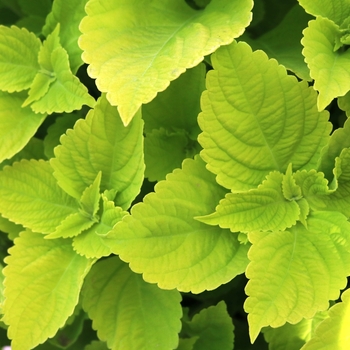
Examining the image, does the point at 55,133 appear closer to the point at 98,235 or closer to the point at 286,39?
the point at 98,235

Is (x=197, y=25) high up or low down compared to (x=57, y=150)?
up

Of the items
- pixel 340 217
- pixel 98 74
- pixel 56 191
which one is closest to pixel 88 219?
pixel 56 191

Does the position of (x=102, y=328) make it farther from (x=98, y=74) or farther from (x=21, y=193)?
(x=98, y=74)

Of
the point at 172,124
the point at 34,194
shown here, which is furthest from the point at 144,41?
Result: the point at 34,194

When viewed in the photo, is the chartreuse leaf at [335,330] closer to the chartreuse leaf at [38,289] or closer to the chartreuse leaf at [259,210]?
the chartreuse leaf at [259,210]

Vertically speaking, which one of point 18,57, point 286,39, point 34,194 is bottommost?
point 34,194

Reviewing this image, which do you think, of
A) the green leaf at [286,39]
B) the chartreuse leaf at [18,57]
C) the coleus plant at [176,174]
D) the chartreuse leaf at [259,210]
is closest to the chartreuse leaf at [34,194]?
the coleus plant at [176,174]
